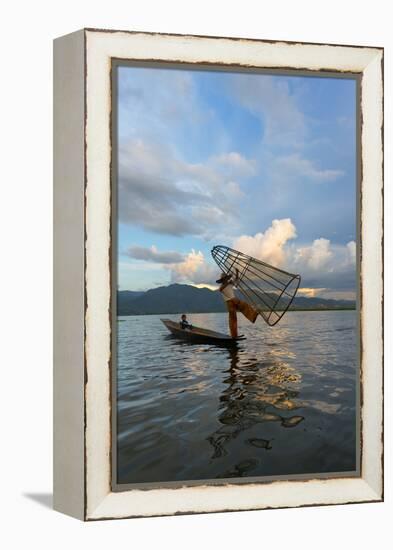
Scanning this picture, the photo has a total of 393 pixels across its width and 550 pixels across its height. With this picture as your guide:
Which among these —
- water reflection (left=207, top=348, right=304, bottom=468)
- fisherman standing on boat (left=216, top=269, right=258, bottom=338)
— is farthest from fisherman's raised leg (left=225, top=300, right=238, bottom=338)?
water reflection (left=207, top=348, right=304, bottom=468)

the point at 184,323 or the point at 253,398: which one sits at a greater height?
the point at 184,323

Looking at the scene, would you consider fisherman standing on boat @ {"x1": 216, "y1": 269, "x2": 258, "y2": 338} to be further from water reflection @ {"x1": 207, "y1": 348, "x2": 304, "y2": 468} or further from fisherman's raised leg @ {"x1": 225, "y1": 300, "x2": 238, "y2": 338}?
water reflection @ {"x1": 207, "y1": 348, "x2": 304, "y2": 468}

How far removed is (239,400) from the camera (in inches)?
208

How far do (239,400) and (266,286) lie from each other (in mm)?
714

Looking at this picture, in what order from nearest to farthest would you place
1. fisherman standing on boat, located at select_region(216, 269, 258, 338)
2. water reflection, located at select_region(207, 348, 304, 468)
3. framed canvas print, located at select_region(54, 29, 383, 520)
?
framed canvas print, located at select_region(54, 29, 383, 520), water reflection, located at select_region(207, 348, 304, 468), fisherman standing on boat, located at select_region(216, 269, 258, 338)

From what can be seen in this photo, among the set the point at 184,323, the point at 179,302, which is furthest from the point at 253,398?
the point at 179,302

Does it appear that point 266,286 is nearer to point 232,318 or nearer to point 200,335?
point 232,318

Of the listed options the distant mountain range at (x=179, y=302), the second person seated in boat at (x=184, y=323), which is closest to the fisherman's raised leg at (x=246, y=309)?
the distant mountain range at (x=179, y=302)

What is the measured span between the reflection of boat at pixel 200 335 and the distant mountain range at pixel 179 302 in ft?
0.29

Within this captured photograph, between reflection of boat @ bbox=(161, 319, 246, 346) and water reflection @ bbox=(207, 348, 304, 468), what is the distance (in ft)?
0.22

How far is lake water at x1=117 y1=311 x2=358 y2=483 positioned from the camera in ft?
16.8

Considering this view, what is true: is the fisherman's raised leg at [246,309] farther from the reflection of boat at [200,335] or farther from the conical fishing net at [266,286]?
the reflection of boat at [200,335]

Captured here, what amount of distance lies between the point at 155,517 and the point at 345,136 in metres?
2.53

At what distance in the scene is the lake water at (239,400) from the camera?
16.8ft
